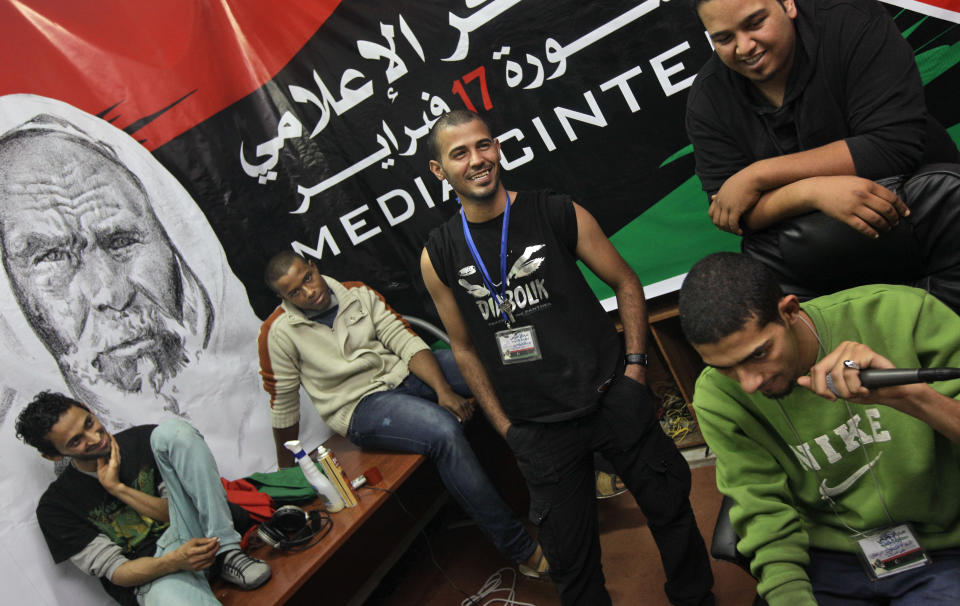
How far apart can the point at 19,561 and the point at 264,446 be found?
116 cm

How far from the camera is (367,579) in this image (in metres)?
3.44

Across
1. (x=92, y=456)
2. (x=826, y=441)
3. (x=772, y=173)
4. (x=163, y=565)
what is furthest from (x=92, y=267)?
(x=826, y=441)

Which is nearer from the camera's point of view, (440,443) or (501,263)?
(501,263)

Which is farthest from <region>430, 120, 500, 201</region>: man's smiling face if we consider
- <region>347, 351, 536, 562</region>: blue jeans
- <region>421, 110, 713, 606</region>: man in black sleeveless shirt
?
<region>347, 351, 536, 562</region>: blue jeans

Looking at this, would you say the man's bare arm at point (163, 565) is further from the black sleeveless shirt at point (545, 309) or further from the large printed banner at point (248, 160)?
the black sleeveless shirt at point (545, 309)

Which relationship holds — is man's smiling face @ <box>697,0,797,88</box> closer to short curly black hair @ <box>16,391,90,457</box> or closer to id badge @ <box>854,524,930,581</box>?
id badge @ <box>854,524,930,581</box>

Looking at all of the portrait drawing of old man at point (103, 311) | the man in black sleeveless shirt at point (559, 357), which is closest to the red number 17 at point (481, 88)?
the man in black sleeveless shirt at point (559, 357)

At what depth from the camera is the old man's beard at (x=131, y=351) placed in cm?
298

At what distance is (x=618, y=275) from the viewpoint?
232 centimetres

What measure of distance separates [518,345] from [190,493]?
1.40 m

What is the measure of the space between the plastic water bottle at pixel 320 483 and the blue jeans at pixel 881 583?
191 centimetres

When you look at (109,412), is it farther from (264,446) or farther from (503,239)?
(503,239)

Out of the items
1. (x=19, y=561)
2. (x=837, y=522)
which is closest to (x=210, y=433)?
(x=19, y=561)

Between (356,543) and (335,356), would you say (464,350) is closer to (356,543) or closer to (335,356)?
(335,356)
